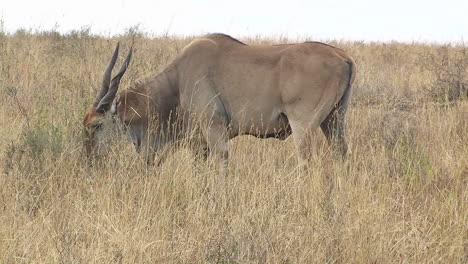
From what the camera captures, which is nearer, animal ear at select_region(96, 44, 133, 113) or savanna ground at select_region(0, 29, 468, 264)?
savanna ground at select_region(0, 29, 468, 264)

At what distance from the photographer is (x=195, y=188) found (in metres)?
5.82

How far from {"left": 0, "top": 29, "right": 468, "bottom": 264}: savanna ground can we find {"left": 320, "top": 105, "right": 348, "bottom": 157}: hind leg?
0.22m

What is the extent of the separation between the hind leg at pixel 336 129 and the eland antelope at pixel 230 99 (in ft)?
0.03

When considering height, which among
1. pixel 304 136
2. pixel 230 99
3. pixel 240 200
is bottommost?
pixel 240 200

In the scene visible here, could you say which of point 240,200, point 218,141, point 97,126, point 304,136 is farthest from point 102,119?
point 240,200

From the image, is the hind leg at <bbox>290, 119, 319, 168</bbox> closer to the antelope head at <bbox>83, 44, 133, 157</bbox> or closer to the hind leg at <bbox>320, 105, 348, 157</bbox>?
the hind leg at <bbox>320, 105, 348, 157</bbox>

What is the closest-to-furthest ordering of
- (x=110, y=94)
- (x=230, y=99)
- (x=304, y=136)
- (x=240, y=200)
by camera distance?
(x=240, y=200), (x=110, y=94), (x=304, y=136), (x=230, y=99)

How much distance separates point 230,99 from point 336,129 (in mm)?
1140

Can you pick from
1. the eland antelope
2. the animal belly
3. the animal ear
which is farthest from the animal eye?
the animal belly

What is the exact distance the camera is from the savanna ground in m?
4.57

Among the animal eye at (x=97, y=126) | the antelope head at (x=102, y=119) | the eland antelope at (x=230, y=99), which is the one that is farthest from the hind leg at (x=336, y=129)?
the animal eye at (x=97, y=126)

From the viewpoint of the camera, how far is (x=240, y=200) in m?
5.46

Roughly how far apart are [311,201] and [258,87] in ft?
7.80

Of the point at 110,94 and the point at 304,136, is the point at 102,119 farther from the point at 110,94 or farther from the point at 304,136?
the point at 304,136
